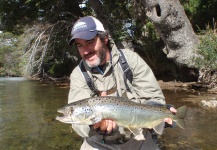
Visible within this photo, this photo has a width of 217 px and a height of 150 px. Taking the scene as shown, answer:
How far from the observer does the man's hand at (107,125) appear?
271 centimetres

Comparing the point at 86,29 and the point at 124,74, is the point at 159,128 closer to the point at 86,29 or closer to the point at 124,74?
the point at 124,74

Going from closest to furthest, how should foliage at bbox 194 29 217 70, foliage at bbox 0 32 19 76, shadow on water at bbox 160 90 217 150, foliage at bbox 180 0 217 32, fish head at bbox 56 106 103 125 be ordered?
fish head at bbox 56 106 103 125, shadow on water at bbox 160 90 217 150, foliage at bbox 194 29 217 70, foliage at bbox 180 0 217 32, foliage at bbox 0 32 19 76

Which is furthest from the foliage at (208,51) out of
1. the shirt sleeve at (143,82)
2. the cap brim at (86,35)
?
the cap brim at (86,35)

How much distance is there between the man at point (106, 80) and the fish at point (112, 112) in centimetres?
25

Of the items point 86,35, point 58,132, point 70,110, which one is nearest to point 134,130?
point 70,110

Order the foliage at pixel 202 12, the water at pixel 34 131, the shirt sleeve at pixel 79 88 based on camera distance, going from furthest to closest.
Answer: the foliage at pixel 202 12
the water at pixel 34 131
the shirt sleeve at pixel 79 88

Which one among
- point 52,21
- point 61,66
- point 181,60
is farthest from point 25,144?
point 61,66

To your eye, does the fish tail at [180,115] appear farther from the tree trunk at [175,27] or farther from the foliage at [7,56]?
the foliage at [7,56]

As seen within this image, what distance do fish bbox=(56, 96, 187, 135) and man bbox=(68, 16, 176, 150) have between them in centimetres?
25

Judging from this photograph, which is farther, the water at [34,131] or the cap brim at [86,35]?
the water at [34,131]

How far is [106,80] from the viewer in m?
3.25

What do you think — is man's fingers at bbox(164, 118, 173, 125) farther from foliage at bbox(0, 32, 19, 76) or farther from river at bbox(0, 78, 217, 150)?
foliage at bbox(0, 32, 19, 76)

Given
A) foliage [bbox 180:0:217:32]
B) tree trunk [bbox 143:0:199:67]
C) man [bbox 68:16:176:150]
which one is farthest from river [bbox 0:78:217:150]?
foliage [bbox 180:0:217:32]

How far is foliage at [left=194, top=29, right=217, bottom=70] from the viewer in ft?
35.7
